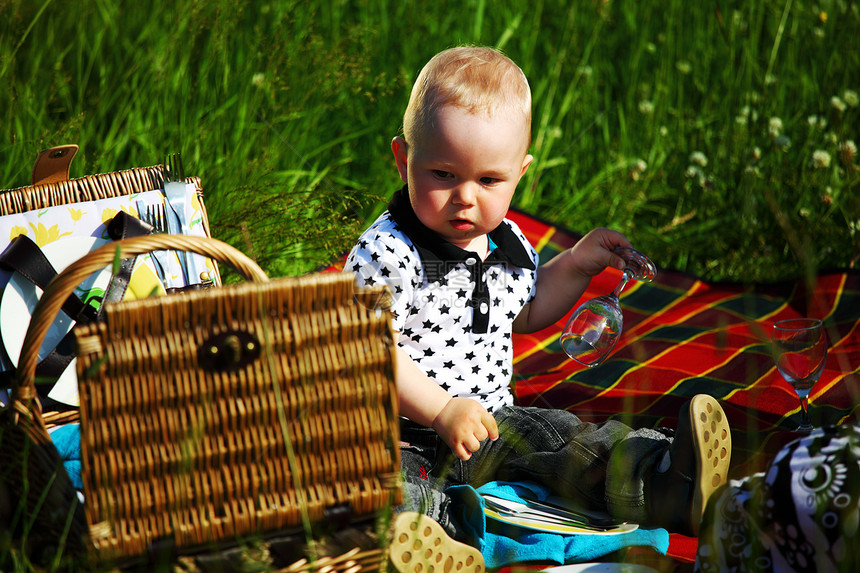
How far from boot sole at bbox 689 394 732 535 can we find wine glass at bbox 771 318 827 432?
8.0 inches

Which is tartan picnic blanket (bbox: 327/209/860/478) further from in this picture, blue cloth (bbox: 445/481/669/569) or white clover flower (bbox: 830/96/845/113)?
white clover flower (bbox: 830/96/845/113)

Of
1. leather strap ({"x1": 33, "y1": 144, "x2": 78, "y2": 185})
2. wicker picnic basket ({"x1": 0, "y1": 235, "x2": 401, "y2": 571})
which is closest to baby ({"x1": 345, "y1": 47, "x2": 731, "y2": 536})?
wicker picnic basket ({"x1": 0, "y1": 235, "x2": 401, "y2": 571})

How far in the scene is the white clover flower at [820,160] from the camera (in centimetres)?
317

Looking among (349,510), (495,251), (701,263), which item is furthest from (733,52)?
(349,510)

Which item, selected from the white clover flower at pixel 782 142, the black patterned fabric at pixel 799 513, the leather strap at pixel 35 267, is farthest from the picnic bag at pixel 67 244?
the white clover flower at pixel 782 142

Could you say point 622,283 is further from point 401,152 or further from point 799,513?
point 799,513

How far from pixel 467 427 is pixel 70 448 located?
77 centimetres

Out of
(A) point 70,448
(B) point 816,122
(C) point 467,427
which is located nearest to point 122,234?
(A) point 70,448

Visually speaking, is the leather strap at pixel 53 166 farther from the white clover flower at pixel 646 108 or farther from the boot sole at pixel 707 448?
the white clover flower at pixel 646 108

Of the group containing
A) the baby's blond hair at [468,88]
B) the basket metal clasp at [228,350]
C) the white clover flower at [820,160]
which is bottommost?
the white clover flower at [820,160]

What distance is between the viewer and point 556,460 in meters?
1.90

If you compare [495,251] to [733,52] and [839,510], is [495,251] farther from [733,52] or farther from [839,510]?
[733,52]

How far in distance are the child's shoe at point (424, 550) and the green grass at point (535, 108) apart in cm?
120

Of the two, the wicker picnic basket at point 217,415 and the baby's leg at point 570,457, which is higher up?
the wicker picnic basket at point 217,415
